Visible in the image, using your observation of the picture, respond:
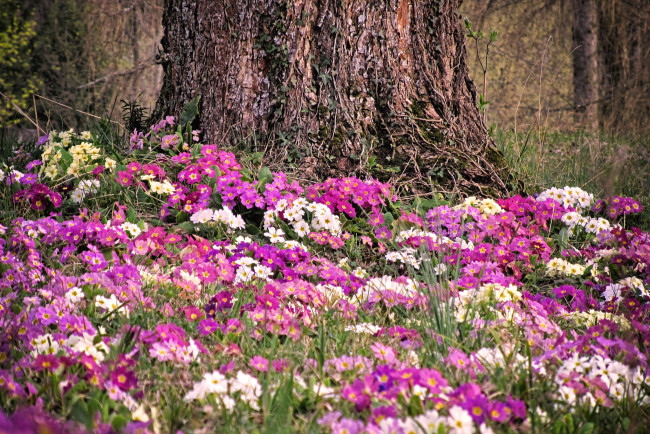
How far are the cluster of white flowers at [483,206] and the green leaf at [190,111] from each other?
1743 millimetres

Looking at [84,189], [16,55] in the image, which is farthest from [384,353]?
[16,55]

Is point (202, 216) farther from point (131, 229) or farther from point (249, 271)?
point (249, 271)

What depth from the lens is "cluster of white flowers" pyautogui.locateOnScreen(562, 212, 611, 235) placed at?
3438 mm

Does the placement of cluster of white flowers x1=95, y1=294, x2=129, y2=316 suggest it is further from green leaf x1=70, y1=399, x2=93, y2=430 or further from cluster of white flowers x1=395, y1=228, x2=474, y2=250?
cluster of white flowers x1=395, y1=228, x2=474, y2=250

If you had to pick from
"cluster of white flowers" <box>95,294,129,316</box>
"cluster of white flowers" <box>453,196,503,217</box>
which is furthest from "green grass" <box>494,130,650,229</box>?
"cluster of white flowers" <box>95,294,129,316</box>

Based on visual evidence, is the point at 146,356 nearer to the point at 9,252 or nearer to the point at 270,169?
the point at 9,252

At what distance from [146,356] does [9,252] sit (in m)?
0.92

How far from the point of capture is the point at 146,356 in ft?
6.22

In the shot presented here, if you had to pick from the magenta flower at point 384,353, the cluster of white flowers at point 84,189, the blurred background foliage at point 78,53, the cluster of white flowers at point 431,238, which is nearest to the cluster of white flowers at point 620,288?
the cluster of white flowers at point 431,238

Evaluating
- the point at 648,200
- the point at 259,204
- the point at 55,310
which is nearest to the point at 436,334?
the point at 55,310

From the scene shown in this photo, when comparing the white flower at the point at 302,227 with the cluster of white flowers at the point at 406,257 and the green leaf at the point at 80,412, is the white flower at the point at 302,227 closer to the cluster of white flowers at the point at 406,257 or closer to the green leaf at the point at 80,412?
the cluster of white flowers at the point at 406,257

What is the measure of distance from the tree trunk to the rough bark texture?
6269 millimetres

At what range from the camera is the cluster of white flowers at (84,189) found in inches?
128

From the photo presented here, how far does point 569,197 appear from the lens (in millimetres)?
3654
